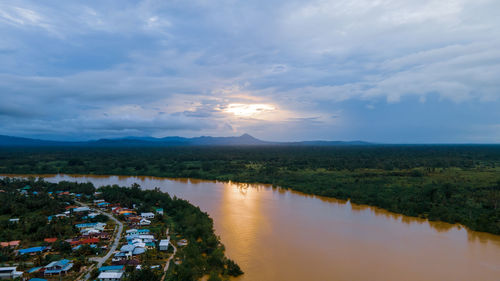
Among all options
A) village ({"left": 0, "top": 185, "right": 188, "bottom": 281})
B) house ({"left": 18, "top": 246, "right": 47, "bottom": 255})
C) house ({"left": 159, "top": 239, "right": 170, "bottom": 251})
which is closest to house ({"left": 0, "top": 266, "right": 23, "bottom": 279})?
village ({"left": 0, "top": 185, "right": 188, "bottom": 281})

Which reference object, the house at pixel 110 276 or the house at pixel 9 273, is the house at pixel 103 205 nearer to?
the house at pixel 9 273

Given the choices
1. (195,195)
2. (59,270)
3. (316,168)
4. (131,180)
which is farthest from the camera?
(316,168)

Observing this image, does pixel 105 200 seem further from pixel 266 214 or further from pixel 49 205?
pixel 266 214

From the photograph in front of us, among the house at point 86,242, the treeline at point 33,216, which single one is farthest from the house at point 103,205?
the house at point 86,242

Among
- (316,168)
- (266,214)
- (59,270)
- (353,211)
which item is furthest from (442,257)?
(316,168)

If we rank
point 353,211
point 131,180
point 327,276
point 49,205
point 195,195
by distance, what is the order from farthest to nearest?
point 131,180
point 195,195
point 353,211
point 49,205
point 327,276

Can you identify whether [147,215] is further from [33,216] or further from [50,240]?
[33,216]
